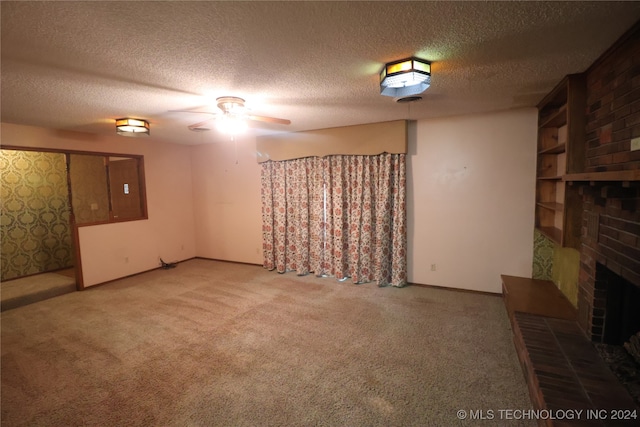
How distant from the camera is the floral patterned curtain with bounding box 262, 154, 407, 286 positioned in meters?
4.05

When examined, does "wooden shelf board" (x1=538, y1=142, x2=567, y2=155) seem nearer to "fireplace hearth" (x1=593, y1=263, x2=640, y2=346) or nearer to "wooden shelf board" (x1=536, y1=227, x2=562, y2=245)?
"wooden shelf board" (x1=536, y1=227, x2=562, y2=245)

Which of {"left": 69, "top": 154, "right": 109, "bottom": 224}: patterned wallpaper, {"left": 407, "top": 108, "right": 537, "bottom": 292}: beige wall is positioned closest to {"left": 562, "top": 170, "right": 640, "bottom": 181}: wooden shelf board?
{"left": 407, "top": 108, "right": 537, "bottom": 292}: beige wall

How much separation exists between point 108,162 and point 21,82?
268 cm

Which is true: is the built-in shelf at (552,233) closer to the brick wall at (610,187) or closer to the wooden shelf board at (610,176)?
the brick wall at (610,187)

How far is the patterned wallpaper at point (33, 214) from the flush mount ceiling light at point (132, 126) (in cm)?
242

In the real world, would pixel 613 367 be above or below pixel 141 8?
below

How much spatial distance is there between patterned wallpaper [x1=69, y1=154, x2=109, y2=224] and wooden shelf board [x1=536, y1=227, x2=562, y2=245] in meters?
5.95

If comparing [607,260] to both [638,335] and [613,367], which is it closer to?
[638,335]

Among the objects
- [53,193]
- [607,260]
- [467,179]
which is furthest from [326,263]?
[53,193]

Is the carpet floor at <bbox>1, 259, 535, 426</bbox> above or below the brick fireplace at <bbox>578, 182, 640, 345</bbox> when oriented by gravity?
below

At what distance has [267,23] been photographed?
150 centimetres

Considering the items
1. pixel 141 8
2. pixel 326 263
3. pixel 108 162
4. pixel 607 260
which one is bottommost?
pixel 326 263

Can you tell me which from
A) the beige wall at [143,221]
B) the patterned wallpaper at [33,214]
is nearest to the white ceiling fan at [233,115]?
the beige wall at [143,221]

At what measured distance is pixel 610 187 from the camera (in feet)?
5.89
